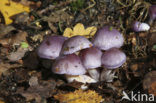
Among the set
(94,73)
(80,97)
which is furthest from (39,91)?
(94,73)

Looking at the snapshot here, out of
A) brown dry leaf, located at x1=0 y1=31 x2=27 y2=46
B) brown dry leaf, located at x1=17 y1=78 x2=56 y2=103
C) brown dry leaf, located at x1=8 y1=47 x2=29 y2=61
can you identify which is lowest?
brown dry leaf, located at x1=17 y1=78 x2=56 y2=103

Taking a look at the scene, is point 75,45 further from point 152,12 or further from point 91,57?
point 152,12

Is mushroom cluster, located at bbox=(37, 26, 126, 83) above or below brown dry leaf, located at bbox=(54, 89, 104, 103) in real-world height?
above

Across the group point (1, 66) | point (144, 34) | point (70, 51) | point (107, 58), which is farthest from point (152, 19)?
point (1, 66)

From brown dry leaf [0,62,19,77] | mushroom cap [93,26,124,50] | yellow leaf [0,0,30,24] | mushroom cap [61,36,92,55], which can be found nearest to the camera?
mushroom cap [61,36,92,55]

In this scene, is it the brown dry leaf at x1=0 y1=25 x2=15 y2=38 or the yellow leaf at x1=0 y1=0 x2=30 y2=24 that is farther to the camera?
the yellow leaf at x1=0 y1=0 x2=30 y2=24

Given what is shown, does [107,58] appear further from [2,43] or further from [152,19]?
[2,43]

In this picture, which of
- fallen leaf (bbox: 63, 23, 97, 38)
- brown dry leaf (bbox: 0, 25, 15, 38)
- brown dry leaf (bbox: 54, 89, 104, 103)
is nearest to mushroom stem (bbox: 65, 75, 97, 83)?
brown dry leaf (bbox: 54, 89, 104, 103)

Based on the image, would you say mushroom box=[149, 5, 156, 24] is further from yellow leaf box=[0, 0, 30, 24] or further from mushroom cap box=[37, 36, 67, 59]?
yellow leaf box=[0, 0, 30, 24]
